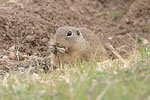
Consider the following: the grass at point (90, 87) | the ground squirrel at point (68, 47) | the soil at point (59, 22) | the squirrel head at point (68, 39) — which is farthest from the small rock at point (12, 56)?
the grass at point (90, 87)

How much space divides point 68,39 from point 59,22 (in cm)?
244

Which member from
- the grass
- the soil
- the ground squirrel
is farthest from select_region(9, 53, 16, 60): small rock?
the grass

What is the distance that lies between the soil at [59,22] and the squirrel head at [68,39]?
846 millimetres

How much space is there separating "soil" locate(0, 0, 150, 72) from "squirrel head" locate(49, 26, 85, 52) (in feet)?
2.78

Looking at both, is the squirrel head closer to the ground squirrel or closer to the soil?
the ground squirrel

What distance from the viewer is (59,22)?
25.6ft

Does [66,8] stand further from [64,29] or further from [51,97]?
[51,97]

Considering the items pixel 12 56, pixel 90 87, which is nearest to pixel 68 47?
pixel 12 56

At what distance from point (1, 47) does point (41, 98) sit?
148 inches

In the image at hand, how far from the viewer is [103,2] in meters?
9.67

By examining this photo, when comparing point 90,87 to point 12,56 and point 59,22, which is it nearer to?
point 12,56

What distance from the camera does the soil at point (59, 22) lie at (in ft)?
21.8

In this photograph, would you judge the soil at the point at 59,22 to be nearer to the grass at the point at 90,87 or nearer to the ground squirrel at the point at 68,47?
the ground squirrel at the point at 68,47

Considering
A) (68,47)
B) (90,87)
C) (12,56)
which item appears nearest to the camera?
(90,87)
